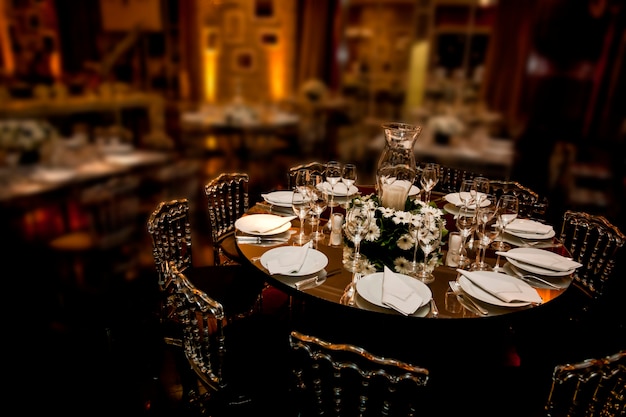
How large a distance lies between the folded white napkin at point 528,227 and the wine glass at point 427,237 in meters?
0.59

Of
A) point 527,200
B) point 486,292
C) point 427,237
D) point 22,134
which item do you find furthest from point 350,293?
point 22,134

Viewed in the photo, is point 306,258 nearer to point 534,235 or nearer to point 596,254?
point 534,235

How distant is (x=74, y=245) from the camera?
3002 mm

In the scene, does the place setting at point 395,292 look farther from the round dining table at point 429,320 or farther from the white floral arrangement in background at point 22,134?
the white floral arrangement in background at point 22,134

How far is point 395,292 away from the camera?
4.50ft

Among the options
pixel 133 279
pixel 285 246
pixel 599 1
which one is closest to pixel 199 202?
pixel 133 279

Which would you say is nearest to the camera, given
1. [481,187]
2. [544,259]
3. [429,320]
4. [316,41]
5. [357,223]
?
[429,320]

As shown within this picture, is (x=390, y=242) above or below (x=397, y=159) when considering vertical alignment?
below

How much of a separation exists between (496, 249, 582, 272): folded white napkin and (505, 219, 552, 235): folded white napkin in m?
0.19

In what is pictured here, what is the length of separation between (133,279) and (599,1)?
15.6 ft

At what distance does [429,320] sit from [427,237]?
326 millimetres

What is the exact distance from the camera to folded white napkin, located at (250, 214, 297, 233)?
1.83m

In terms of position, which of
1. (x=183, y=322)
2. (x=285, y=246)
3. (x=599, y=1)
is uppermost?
(x=599, y=1)

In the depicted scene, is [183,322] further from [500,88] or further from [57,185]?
[500,88]
